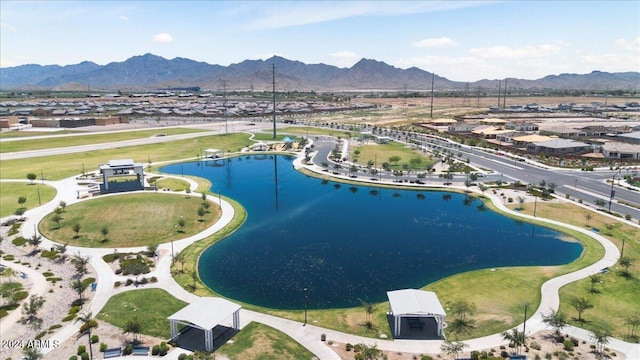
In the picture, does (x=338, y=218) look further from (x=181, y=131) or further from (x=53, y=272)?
(x=181, y=131)

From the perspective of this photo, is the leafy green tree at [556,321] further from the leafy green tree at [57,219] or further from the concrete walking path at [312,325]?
the leafy green tree at [57,219]

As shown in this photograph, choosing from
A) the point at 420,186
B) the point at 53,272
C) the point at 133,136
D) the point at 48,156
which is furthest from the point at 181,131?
the point at 53,272

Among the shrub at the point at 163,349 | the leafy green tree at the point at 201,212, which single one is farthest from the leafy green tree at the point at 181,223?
the shrub at the point at 163,349

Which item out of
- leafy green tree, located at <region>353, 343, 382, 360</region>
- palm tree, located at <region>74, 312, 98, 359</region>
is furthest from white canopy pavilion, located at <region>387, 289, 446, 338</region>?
palm tree, located at <region>74, 312, 98, 359</region>

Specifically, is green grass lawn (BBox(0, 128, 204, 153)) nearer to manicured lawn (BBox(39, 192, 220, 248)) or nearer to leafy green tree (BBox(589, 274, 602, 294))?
manicured lawn (BBox(39, 192, 220, 248))

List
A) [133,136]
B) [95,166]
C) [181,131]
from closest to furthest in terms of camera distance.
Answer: [95,166] → [133,136] → [181,131]

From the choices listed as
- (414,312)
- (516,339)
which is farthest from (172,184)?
(516,339)

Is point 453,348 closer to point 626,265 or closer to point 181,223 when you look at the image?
point 626,265
